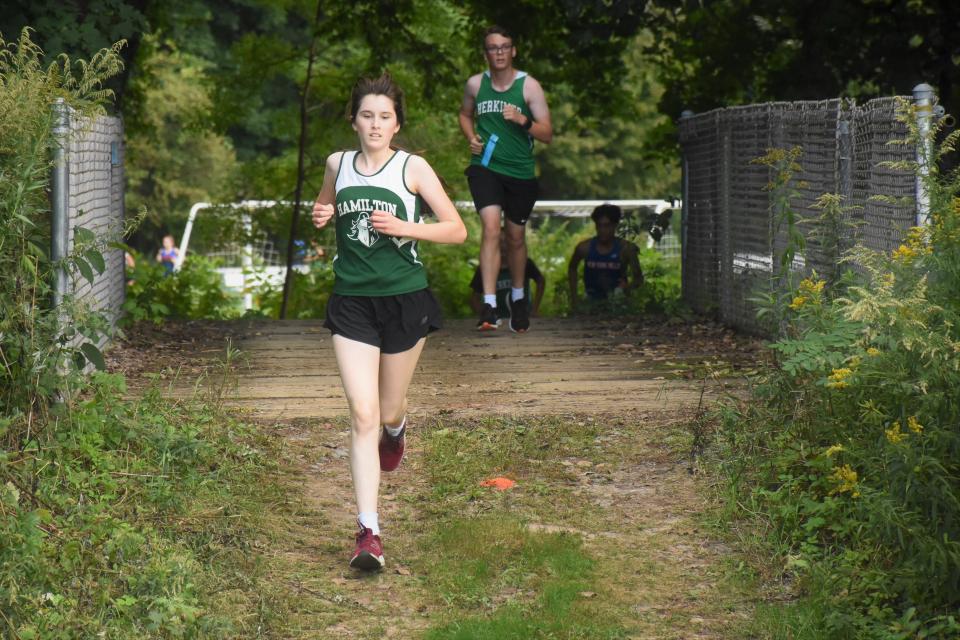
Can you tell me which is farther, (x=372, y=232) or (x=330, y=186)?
(x=330, y=186)

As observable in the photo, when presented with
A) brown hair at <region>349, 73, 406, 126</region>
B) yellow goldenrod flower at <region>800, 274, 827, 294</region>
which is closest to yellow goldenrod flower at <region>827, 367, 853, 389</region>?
yellow goldenrod flower at <region>800, 274, 827, 294</region>

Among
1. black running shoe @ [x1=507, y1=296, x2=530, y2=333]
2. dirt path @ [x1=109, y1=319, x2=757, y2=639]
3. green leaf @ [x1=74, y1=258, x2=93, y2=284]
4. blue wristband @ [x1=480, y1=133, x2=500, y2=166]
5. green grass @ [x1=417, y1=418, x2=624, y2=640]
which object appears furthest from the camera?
black running shoe @ [x1=507, y1=296, x2=530, y2=333]

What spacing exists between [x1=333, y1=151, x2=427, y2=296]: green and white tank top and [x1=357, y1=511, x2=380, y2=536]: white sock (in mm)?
952

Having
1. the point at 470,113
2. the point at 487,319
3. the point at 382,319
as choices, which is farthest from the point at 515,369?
the point at 382,319

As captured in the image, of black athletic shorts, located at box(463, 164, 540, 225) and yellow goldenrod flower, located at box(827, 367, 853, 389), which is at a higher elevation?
black athletic shorts, located at box(463, 164, 540, 225)

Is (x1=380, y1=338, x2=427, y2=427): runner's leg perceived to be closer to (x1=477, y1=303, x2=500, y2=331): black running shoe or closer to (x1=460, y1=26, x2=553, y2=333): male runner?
(x1=460, y1=26, x2=553, y2=333): male runner

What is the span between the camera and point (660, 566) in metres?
6.08

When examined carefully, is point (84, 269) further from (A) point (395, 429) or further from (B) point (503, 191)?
(B) point (503, 191)

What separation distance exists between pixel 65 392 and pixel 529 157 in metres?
5.27

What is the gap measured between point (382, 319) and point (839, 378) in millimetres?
1955

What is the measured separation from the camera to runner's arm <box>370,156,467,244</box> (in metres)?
6.07

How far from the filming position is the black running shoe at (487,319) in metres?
11.6

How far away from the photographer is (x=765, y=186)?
26.7ft

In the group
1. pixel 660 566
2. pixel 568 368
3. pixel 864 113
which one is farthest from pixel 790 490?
pixel 568 368
